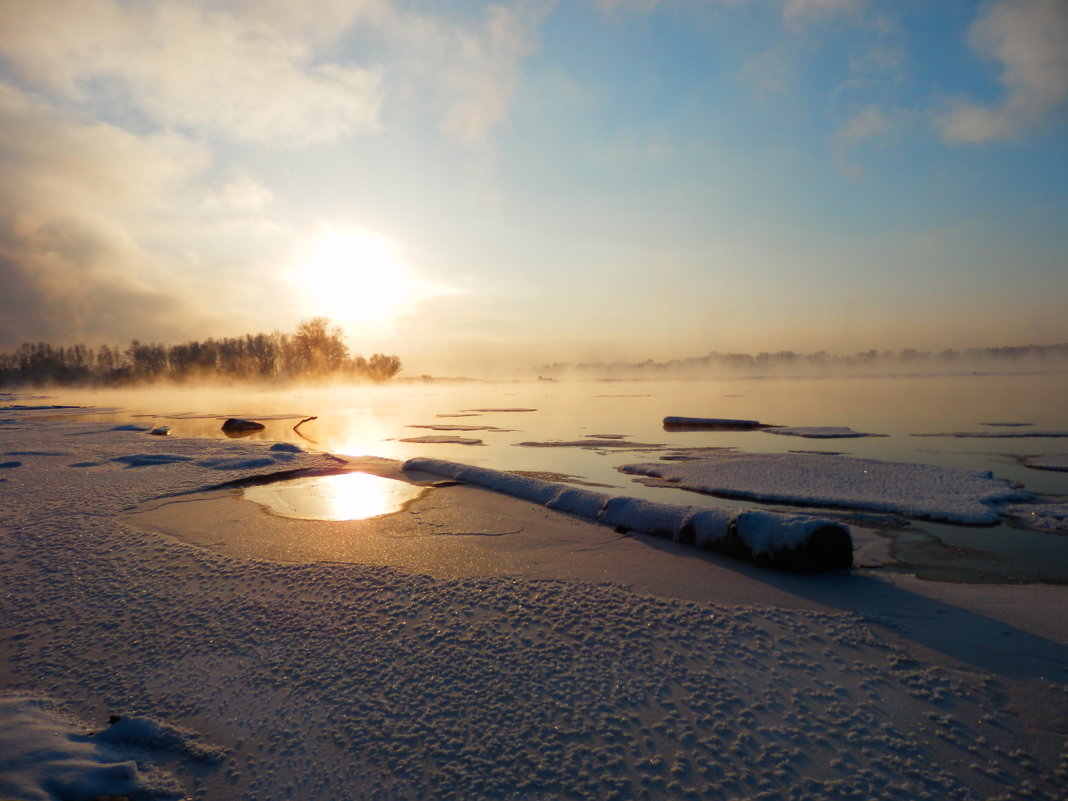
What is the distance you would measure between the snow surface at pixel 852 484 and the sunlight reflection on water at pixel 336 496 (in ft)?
18.9

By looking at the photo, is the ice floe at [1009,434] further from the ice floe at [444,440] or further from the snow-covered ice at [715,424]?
the ice floe at [444,440]

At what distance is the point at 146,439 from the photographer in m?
16.8

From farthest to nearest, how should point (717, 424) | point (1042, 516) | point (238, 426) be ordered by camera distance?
1. point (238, 426)
2. point (717, 424)
3. point (1042, 516)

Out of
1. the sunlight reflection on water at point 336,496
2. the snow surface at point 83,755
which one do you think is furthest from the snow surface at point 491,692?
the sunlight reflection on water at point 336,496

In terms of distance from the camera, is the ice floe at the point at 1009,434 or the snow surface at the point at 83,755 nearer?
the snow surface at the point at 83,755

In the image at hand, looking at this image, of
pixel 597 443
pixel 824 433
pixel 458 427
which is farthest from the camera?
pixel 458 427

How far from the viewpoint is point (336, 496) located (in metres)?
8.98

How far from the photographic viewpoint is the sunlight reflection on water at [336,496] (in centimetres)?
778

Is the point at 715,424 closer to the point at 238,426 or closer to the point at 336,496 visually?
the point at 336,496

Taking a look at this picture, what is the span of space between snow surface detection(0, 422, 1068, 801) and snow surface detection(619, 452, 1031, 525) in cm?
408

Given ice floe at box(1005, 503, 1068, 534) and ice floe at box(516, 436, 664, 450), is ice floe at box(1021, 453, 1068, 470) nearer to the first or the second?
ice floe at box(1005, 503, 1068, 534)

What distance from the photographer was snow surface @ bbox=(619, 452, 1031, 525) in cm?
825

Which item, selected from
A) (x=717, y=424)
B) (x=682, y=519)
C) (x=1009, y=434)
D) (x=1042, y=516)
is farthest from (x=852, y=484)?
(x=717, y=424)

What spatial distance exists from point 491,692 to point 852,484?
9.38m
